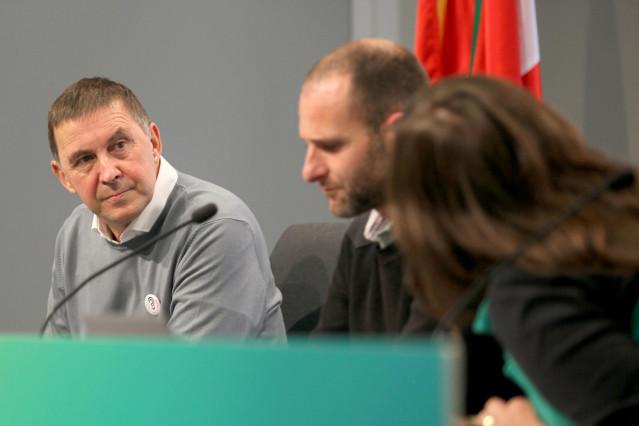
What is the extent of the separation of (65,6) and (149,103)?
0.50m

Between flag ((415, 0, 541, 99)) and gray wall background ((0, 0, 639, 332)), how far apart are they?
0.56 metres

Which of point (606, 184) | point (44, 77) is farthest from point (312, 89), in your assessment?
point (44, 77)

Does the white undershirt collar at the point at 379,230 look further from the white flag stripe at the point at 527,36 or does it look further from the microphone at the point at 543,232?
the white flag stripe at the point at 527,36

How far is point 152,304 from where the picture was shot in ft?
→ 6.61

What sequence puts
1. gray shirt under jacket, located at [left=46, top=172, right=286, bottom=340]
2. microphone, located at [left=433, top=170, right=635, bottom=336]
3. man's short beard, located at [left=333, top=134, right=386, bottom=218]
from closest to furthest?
microphone, located at [left=433, top=170, right=635, bottom=336] < man's short beard, located at [left=333, top=134, right=386, bottom=218] < gray shirt under jacket, located at [left=46, top=172, right=286, bottom=340]

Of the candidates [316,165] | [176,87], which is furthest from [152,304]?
[176,87]

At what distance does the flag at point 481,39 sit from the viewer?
2305 mm

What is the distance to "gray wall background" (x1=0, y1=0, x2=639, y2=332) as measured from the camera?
298 cm

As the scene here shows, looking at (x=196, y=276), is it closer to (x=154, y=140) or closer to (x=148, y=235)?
(x=148, y=235)

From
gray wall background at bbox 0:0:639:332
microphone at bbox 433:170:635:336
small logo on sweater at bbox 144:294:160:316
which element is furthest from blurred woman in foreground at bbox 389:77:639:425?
gray wall background at bbox 0:0:639:332

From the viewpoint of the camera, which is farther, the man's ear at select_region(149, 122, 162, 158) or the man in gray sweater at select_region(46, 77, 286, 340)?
the man's ear at select_region(149, 122, 162, 158)

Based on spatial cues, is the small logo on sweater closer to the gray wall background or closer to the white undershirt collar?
the white undershirt collar

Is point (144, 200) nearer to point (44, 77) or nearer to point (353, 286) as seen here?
point (353, 286)

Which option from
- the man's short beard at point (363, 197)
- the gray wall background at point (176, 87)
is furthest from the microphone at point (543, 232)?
the gray wall background at point (176, 87)
